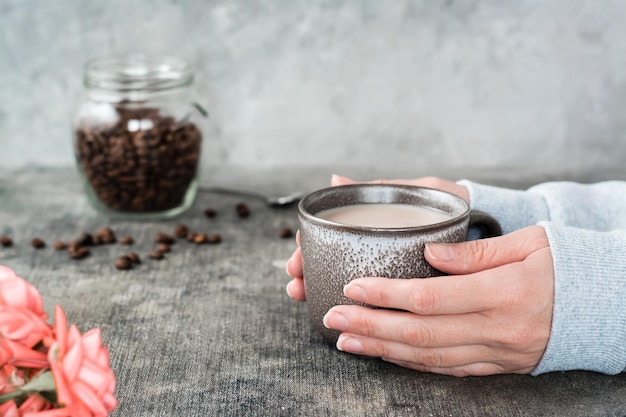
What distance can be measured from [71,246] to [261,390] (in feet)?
1.70

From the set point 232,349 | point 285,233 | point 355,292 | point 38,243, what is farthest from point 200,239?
point 355,292

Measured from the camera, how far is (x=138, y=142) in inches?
47.4

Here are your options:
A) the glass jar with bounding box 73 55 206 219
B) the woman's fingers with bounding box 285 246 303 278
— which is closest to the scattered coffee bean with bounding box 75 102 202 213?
the glass jar with bounding box 73 55 206 219

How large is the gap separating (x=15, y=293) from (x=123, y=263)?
54 cm

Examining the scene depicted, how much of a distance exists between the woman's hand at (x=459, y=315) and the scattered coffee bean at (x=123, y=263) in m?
0.41

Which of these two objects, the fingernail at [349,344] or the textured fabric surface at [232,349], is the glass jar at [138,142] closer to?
the textured fabric surface at [232,349]

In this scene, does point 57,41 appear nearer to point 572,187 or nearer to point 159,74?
point 159,74

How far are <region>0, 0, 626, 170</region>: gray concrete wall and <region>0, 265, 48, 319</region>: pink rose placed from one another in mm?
1108

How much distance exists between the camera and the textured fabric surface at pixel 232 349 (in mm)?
659

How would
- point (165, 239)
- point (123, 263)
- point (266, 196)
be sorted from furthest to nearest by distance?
point (266, 196)
point (165, 239)
point (123, 263)

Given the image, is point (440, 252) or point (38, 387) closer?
point (38, 387)

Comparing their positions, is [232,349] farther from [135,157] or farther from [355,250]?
[135,157]

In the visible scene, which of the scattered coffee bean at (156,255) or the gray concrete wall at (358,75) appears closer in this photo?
the scattered coffee bean at (156,255)

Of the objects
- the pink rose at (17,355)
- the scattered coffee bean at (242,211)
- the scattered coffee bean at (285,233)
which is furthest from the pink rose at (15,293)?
the scattered coffee bean at (242,211)
